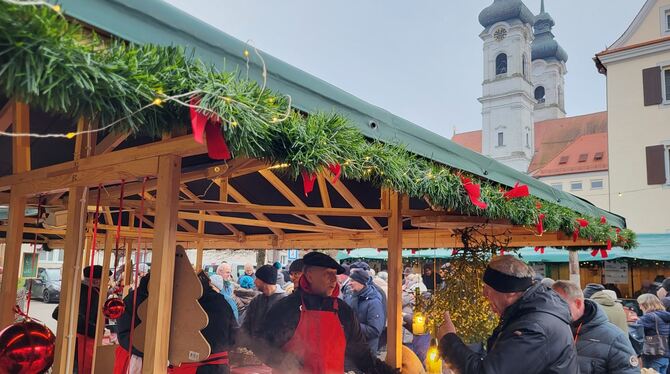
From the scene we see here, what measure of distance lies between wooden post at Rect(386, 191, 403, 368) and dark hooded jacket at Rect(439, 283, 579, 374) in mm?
1304

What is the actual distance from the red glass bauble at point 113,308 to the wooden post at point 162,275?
1.80 m

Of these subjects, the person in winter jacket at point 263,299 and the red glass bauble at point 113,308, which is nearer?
the red glass bauble at point 113,308

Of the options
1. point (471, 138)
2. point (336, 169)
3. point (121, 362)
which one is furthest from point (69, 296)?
point (471, 138)

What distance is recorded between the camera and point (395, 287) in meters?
4.12

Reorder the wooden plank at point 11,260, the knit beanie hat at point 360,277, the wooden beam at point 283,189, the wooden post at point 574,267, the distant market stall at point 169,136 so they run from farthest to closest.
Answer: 1. the wooden post at point 574,267
2. the knit beanie hat at point 360,277
3. the wooden beam at point 283,189
4. the wooden plank at point 11,260
5. the distant market stall at point 169,136

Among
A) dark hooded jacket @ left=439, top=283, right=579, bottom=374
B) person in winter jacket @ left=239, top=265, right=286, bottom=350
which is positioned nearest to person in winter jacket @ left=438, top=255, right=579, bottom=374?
dark hooded jacket @ left=439, top=283, right=579, bottom=374

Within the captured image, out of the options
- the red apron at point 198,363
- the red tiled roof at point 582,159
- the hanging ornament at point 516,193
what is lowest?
the red apron at point 198,363

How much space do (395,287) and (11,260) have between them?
8.49 ft

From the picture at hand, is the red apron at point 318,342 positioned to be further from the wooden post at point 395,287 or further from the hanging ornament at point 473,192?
the hanging ornament at point 473,192

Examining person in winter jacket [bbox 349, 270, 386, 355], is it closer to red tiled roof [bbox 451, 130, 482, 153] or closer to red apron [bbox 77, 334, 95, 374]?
red apron [bbox 77, 334, 95, 374]

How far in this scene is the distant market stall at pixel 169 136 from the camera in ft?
4.64

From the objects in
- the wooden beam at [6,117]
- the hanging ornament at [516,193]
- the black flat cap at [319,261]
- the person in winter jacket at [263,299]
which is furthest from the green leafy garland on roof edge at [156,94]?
the person in winter jacket at [263,299]

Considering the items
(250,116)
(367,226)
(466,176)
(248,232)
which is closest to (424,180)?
(466,176)

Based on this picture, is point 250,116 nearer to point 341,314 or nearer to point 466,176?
point 466,176
